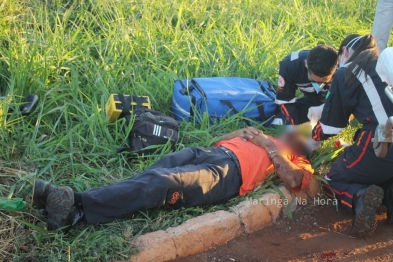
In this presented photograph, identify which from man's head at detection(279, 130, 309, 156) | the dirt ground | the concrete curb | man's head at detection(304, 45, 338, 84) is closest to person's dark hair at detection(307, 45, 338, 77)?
man's head at detection(304, 45, 338, 84)

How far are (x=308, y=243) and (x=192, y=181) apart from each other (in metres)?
0.79

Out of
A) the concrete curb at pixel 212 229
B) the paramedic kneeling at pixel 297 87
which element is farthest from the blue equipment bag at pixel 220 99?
the concrete curb at pixel 212 229

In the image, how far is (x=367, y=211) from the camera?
3.30 metres

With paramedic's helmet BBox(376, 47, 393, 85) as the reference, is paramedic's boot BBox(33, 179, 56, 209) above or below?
below

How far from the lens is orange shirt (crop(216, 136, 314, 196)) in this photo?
350 centimetres

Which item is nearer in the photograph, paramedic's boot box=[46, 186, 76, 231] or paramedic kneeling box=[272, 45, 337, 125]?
paramedic's boot box=[46, 186, 76, 231]

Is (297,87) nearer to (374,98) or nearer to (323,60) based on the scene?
(323,60)

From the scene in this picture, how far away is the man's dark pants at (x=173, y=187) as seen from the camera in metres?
3.00

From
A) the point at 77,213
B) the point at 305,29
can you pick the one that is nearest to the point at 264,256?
the point at 77,213

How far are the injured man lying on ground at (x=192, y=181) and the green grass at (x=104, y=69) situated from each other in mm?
87

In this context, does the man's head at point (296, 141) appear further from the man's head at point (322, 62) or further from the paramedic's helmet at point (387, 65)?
the paramedic's helmet at point (387, 65)

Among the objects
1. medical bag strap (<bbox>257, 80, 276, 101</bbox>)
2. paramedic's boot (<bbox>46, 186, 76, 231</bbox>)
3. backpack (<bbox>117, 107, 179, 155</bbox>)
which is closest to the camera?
paramedic's boot (<bbox>46, 186, 76, 231</bbox>)

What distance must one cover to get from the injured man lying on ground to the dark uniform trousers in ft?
0.69

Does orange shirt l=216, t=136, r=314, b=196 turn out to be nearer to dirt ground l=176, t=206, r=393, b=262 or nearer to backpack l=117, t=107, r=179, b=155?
dirt ground l=176, t=206, r=393, b=262
